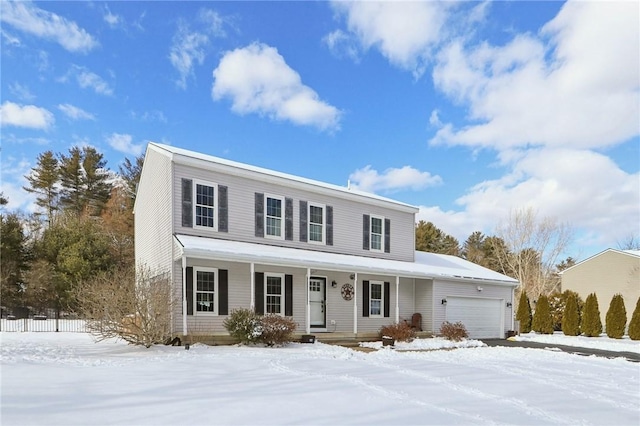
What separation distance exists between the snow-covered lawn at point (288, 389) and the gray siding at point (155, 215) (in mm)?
3884

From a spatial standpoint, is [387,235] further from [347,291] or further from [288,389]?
[288,389]

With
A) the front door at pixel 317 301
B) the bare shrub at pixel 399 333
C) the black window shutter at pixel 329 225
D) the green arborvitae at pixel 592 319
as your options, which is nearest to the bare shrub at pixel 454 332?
the bare shrub at pixel 399 333

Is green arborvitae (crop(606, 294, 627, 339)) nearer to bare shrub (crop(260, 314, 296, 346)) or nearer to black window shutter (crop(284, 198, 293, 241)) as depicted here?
black window shutter (crop(284, 198, 293, 241))

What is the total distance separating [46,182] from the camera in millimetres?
32500

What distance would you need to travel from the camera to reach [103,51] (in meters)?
16.7

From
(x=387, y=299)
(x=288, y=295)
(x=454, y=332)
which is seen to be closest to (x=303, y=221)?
(x=288, y=295)

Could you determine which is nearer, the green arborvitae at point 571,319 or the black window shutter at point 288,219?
the black window shutter at point 288,219

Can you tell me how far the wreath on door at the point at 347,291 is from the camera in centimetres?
1648

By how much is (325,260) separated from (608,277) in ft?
66.3

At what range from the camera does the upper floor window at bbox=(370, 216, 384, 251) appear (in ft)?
60.8

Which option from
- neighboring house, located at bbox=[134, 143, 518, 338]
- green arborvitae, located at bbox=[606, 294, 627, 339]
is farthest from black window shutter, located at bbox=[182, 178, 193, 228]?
green arborvitae, located at bbox=[606, 294, 627, 339]

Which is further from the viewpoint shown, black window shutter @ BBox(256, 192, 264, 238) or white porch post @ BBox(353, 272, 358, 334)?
white porch post @ BBox(353, 272, 358, 334)

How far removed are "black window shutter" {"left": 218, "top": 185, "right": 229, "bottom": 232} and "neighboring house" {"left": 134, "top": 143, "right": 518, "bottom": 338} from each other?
0.11ft

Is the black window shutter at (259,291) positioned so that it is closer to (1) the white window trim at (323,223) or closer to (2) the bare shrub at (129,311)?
(1) the white window trim at (323,223)
